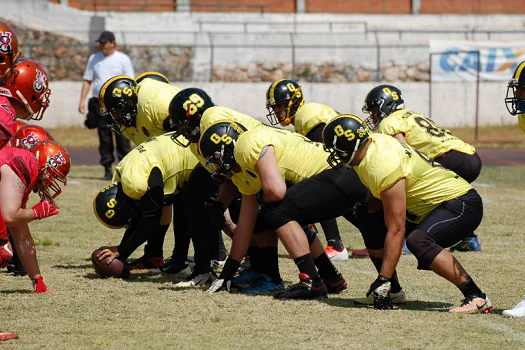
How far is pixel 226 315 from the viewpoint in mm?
6297

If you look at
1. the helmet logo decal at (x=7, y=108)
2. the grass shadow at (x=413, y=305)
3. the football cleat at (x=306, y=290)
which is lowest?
the grass shadow at (x=413, y=305)

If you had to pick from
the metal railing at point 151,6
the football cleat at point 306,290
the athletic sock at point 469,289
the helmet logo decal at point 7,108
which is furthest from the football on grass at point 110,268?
the metal railing at point 151,6

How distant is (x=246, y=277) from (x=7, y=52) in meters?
2.68

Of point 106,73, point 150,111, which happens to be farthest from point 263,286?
point 106,73

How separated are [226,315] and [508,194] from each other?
8468 millimetres

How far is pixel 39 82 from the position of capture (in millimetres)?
7488

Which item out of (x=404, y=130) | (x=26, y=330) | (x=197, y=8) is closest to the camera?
(x=26, y=330)

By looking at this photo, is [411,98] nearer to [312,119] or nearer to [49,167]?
[312,119]

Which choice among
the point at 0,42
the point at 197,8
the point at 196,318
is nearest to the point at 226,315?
the point at 196,318

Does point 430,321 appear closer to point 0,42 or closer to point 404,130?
point 404,130

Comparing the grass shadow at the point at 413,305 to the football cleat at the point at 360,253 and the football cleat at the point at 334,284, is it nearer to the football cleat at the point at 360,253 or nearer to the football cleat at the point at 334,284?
the football cleat at the point at 334,284

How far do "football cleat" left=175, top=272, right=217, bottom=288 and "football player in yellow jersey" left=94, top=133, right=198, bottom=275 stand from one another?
2.02 ft

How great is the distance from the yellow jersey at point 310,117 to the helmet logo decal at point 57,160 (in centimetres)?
272

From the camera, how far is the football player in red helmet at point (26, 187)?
649 centimetres
